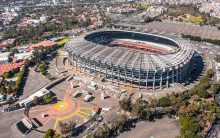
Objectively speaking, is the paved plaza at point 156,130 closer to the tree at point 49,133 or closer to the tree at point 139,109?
the tree at point 139,109

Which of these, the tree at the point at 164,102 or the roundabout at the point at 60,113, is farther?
the tree at the point at 164,102

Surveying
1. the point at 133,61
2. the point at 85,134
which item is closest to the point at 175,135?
the point at 85,134

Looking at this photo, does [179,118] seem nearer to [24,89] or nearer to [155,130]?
[155,130]

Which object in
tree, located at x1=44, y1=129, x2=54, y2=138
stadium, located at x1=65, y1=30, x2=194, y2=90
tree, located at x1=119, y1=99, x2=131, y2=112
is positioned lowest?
tree, located at x1=44, y1=129, x2=54, y2=138

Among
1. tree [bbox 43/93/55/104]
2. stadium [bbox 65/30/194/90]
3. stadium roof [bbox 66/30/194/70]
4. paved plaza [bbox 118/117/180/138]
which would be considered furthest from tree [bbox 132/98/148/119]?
tree [bbox 43/93/55/104]

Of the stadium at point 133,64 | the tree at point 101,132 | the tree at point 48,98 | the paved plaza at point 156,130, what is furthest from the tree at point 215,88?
the tree at point 48,98

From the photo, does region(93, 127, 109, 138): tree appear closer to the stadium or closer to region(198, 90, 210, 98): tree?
the stadium

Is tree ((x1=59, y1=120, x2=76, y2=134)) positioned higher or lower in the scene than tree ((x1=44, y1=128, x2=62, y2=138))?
higher

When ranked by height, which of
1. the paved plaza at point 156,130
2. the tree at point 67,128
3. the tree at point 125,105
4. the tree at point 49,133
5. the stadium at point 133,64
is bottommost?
the paved plaza at point 156,130

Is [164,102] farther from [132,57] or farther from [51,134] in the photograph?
[51,134]

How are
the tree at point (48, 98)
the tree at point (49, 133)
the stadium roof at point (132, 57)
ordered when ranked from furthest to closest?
the stadium roof at point (132, 57), the tree at point (48, 98), the tree at point (49, 133)

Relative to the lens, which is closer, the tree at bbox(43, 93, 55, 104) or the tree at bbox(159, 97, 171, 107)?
the tree at bbox(159, 97, 171, 107)

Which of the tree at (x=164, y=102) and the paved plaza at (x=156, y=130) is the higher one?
the tree at (x=164, y=102)
